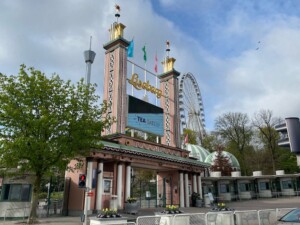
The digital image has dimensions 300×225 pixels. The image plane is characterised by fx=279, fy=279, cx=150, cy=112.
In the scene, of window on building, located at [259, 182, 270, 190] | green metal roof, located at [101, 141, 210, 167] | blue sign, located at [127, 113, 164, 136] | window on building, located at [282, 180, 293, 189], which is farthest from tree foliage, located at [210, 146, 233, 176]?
blue sign, located at [127, 113, 164, 136]

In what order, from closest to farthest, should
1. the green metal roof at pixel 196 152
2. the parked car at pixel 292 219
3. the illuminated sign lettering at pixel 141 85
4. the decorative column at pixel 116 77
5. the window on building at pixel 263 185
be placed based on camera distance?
the parked car at pixel 292 219, the decorative column at pixel 116 77, the illuminated sign lettering at pixel 141 85, the window on building at pixel 263 185, the green metal roof at pixel 196 152

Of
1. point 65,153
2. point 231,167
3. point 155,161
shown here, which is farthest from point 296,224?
point 231,167

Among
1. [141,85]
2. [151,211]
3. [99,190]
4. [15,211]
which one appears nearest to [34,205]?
[15,211]

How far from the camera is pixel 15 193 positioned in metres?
19.9

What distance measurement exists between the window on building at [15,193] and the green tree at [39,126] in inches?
124

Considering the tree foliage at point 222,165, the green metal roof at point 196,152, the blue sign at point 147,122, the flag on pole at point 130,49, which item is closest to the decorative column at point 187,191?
the blue sign at point 147,122

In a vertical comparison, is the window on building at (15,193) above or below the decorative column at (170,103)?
below

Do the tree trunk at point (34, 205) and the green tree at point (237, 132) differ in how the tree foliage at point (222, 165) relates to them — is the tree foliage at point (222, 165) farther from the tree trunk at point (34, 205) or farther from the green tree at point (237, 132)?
the tree trunk at point (34, 205)

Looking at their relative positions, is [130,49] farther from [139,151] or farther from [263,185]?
[263,185]

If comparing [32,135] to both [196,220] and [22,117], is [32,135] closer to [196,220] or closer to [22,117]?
[22,117]

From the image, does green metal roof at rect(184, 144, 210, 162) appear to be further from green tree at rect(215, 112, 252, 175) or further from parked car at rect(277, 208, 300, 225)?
parked car at rect(277, 208, 300, 225)

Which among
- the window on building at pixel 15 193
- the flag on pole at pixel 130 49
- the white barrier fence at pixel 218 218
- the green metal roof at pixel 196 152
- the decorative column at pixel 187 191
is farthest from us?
the green metal roof at pixel 196 152

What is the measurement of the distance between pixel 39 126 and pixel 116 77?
13339 millimetres

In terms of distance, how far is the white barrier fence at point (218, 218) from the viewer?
39.7ft
